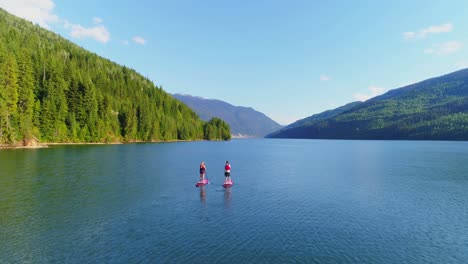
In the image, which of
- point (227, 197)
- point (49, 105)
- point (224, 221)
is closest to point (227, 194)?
point (227, 197)

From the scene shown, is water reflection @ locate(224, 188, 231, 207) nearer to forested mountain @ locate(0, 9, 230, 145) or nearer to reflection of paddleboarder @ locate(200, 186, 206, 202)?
reflection of paddleboarder @ locate(200, 186, 206, 202)

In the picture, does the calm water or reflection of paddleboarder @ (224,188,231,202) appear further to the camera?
reflection of paddleboarder @ (224,188,231,202)

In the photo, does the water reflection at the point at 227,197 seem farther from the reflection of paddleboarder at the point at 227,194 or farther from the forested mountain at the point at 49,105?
the forested mountain at the point at 49,105

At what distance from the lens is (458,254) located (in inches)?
941

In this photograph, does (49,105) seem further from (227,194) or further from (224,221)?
(224,221)

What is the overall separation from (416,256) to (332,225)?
8411mm

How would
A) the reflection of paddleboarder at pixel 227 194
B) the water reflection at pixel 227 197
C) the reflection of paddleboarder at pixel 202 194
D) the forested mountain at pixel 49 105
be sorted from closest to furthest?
1. the water reflection at pixel 227 197
2. the reflection of paddleboarder at pixel 202 194
3. the reflection of paddleboarder at pixel 227 194
4. the forested mountain at pixel 49 105

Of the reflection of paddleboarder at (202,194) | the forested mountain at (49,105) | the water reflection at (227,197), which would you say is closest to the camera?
the water reflection at (227,197)

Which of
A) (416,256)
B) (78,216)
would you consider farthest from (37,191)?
(416,256)

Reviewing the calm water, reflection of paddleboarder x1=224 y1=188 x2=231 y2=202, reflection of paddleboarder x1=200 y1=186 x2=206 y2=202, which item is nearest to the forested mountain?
the calm water

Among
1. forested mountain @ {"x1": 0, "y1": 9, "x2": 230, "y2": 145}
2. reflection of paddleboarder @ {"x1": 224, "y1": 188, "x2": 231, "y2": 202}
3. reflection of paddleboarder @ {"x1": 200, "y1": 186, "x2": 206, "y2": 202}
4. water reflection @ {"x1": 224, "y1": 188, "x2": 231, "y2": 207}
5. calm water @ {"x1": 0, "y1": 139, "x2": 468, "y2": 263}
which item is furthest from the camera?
forested mountain @ {"x1": 0, "y1": 9, "x2": 230, "y2": 145}

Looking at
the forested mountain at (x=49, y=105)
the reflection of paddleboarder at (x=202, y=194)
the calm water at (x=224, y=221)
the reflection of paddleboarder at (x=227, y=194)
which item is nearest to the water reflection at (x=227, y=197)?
the reflection of paddleboarder at (x=227, y=194)

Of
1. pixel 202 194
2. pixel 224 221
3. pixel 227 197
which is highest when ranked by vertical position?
pixel 202 194

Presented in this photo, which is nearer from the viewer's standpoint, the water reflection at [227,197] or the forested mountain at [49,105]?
the water reflection at [227,197]
